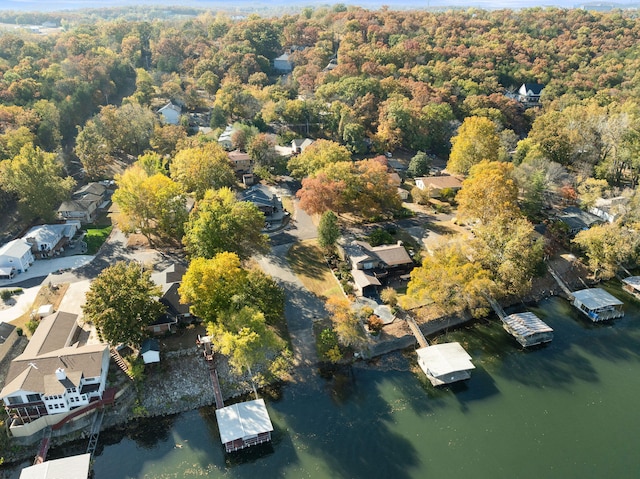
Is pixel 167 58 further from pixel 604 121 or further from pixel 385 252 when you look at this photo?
pixel 604 121

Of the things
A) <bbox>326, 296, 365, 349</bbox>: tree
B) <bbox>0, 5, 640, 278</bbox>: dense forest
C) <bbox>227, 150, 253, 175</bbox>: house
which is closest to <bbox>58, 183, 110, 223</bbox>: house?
<bbox>0, 5, 640, 278</bbox>: dense forest

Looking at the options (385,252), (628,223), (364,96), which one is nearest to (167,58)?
(364,96)

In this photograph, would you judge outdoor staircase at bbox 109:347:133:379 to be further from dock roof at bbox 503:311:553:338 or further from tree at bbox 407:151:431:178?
tree at bbox 407:151:431:178

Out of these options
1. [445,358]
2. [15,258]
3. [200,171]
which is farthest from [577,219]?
[15,258]

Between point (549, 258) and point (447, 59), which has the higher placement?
point (447, 59)

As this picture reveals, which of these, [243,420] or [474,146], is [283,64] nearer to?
[474,146]

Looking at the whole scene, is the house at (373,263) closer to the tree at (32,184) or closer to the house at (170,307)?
the house at (170,307)
